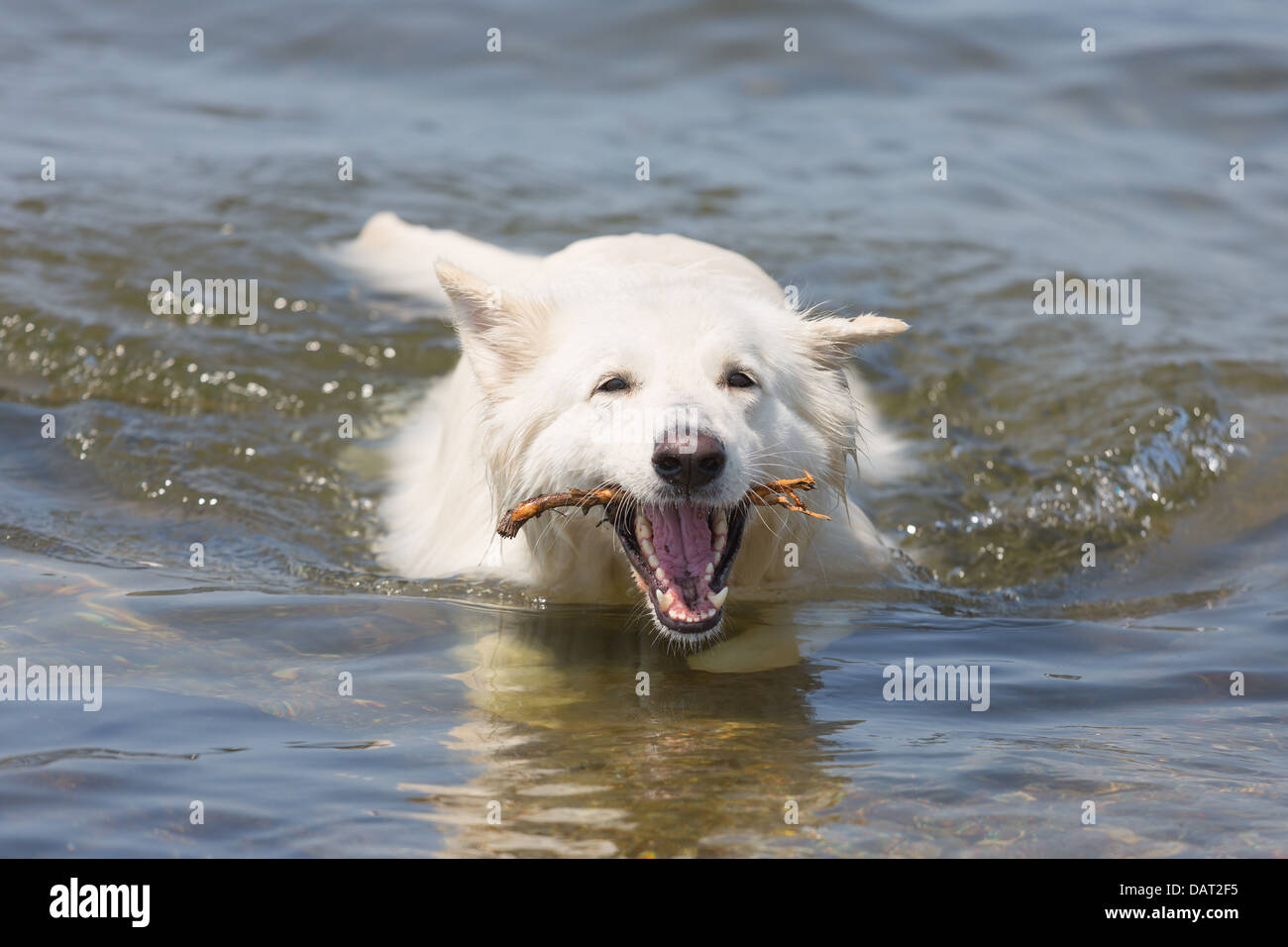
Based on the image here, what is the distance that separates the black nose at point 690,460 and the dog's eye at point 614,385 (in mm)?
424

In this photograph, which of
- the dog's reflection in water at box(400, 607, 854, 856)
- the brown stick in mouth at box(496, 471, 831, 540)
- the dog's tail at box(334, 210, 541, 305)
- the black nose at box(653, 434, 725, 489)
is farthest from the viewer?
the dog's tail at box(334, 210, 541, 305)

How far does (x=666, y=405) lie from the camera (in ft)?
13.7

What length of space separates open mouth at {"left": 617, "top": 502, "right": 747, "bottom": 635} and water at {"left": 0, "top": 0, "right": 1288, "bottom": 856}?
0.32m

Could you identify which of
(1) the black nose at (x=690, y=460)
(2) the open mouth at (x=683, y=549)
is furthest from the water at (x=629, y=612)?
(1) the black nose at (x=690, y=460)

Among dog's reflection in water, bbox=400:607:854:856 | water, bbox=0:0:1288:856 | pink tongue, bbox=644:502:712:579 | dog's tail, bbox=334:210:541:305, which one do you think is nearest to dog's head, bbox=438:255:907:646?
pink tongue, bbox=644:502:712:579

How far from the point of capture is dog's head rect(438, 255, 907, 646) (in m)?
4.18

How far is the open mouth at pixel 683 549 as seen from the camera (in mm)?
4410

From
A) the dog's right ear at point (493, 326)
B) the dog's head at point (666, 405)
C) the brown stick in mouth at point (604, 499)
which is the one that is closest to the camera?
the dog's head at point (666, 405)

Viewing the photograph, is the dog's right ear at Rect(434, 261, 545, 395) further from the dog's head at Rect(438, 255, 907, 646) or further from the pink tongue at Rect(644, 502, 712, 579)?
the pink tongue at Rect(644, 502, 712, 579)

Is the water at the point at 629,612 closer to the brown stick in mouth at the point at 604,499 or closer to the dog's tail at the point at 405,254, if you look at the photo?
the dog's tail at the point at 405,254
